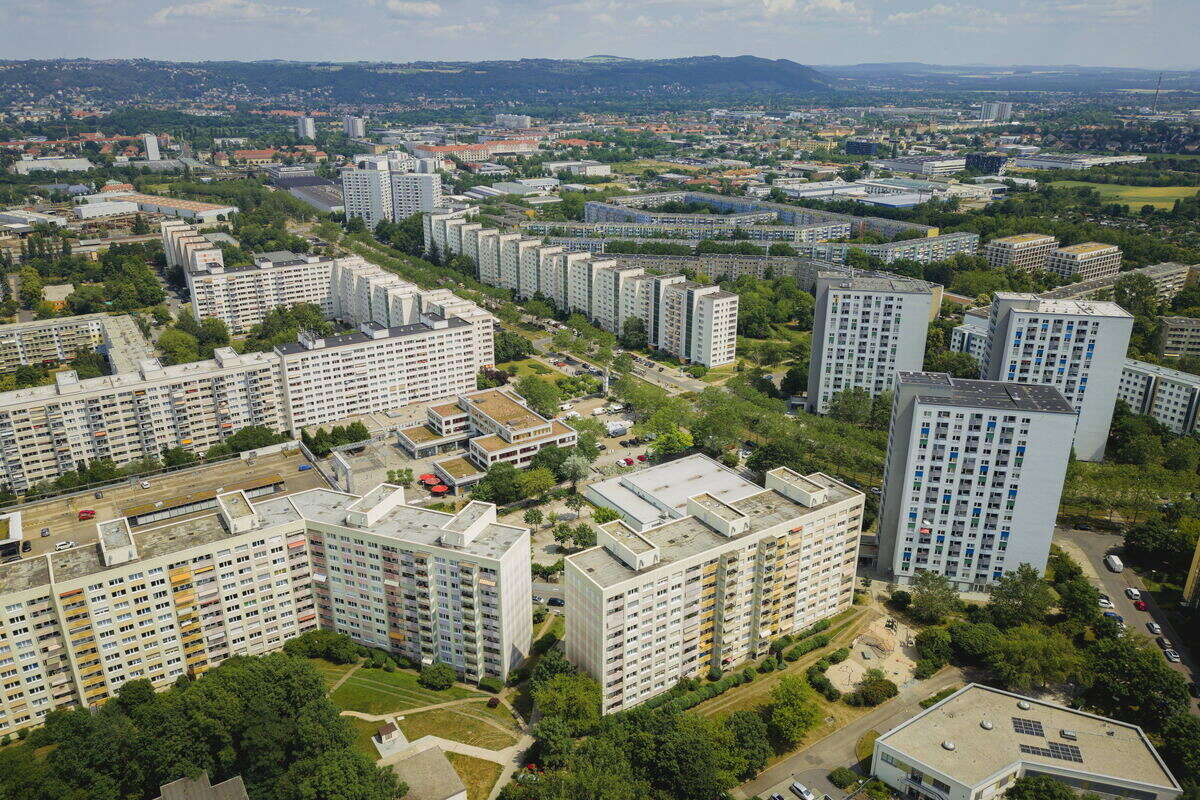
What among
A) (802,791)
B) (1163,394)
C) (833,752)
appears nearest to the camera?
(802,791)

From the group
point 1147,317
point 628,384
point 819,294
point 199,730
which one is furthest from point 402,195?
point 199,730

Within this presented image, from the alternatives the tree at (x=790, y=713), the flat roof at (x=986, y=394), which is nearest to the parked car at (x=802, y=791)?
the tree at (x=790, y=713)

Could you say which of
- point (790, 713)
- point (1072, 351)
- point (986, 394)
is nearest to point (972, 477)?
point (986, 394)

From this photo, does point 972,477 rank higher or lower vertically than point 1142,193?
lower

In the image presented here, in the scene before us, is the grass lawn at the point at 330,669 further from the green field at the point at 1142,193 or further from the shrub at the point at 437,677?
the green field at the point at 1142,193

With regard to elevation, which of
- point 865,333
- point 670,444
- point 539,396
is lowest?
point 670,444

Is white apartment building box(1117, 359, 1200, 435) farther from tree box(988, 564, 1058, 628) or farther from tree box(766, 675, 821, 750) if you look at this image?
tree box(766, 675, 821, 750)

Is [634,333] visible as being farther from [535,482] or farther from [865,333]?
[535,482]
